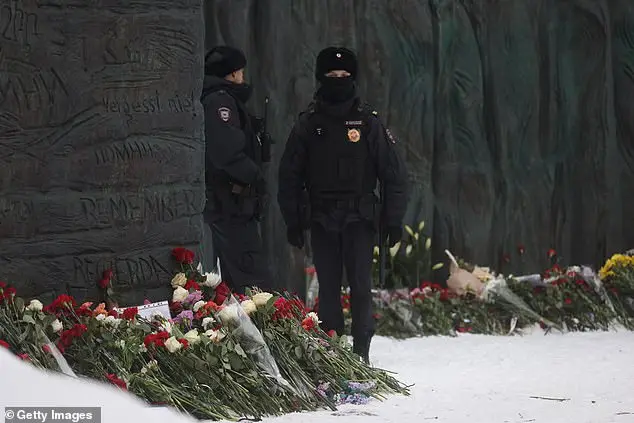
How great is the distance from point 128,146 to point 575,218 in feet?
20.3

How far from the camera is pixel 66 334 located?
23.4ft

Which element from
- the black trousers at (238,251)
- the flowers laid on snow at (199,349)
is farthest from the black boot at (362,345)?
the flowers laid on snow at (199,349)

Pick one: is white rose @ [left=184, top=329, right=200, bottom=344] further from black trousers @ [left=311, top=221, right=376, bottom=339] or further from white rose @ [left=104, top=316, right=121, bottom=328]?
black trousers @ [left=311, top=221, right=376, bottom=339]

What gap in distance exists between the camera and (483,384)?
358 inches

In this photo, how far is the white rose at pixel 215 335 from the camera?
24.5 ft

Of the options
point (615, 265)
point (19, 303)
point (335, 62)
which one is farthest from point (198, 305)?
point (615, 265)

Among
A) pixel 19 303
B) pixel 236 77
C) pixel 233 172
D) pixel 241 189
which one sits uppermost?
pixel 236 77

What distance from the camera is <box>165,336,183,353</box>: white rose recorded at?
285 inches

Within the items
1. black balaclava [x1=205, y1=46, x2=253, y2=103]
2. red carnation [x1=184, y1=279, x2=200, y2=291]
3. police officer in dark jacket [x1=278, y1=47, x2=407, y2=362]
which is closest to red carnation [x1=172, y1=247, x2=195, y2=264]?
red carnation [x1=184, y1=279, x2=200, y2=291]

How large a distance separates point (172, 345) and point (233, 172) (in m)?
A: 2.59

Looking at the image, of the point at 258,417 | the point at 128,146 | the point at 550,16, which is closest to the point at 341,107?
the point at 128,146

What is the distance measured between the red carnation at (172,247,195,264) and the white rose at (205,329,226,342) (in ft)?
2.08

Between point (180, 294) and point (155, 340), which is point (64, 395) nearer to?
point (155, 340)

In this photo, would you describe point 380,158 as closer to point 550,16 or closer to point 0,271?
point 0,271
